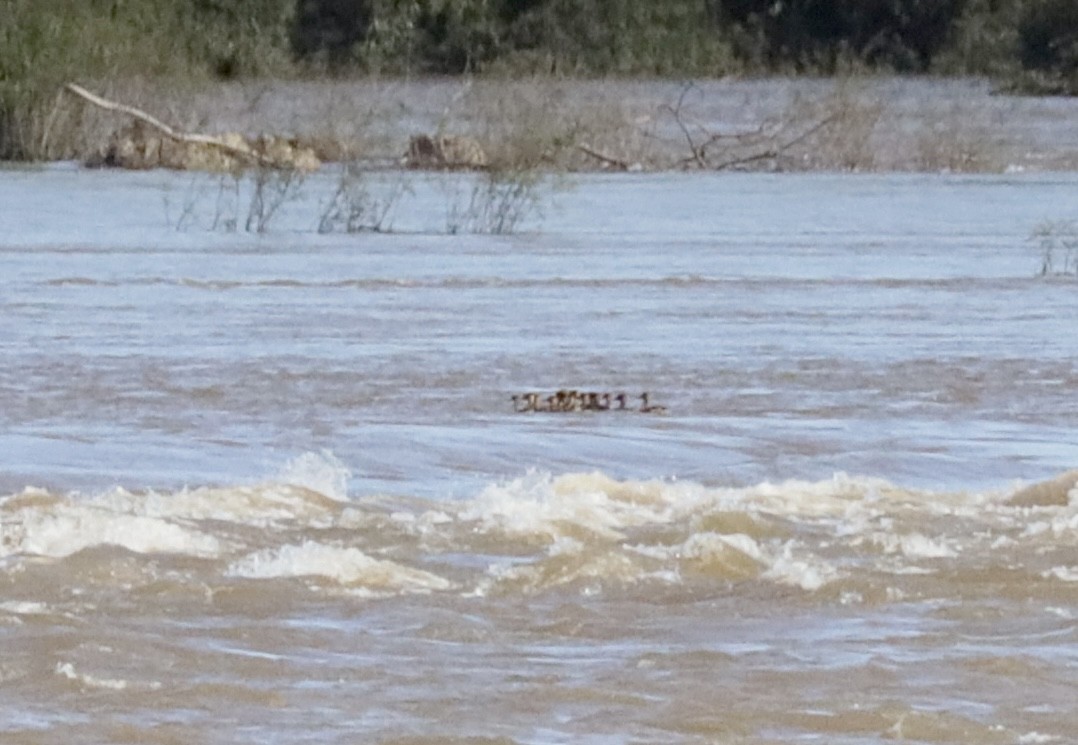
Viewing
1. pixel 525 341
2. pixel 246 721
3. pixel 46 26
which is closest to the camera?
pixel 246 721

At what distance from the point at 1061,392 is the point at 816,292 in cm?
573

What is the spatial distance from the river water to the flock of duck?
0.53 feet

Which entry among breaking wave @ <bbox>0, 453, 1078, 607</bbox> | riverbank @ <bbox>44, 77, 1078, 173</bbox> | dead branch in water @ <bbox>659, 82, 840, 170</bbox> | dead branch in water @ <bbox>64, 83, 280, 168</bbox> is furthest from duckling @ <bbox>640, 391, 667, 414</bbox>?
dead branch in water @ <bbox>659, 82, 840, 170</bbox>

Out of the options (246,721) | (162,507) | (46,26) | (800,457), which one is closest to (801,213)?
(46,26)

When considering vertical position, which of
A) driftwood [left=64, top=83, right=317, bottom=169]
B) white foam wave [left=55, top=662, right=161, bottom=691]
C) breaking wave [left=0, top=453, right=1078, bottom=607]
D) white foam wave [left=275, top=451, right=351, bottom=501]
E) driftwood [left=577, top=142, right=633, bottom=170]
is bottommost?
driftwood [left=577, top=142, right=633, bottom=170]

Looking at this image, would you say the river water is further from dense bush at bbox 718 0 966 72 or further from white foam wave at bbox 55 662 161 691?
dense bush at bbox 718 0 966 72

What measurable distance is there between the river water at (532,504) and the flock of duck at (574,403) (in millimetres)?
162

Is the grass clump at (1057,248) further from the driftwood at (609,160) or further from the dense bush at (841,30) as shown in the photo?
the dense bush at (841,30)

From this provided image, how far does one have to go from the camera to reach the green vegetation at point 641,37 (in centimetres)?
5503

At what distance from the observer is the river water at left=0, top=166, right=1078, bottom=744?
21.3 ft

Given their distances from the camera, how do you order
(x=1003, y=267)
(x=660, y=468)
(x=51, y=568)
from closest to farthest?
(x=51, y=568) < (x=660, y=468) < (x=1003, y=267)

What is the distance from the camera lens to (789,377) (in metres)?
13.7

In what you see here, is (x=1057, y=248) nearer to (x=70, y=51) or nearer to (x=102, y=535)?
(x=70, y=51)

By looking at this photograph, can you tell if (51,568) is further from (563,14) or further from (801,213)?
(563,14)
